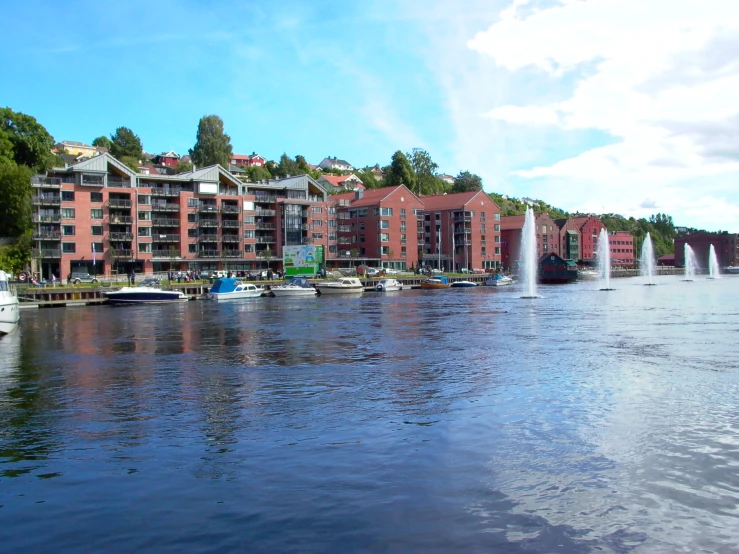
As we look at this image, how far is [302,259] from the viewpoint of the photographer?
323 ft

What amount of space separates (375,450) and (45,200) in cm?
9387

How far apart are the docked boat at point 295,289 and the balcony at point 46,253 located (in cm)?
3320

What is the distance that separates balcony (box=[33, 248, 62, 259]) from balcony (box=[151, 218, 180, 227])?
1581cm

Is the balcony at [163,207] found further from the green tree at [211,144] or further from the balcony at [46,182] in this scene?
the green tree at [211,144]

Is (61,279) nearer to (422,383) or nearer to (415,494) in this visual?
(422,383)

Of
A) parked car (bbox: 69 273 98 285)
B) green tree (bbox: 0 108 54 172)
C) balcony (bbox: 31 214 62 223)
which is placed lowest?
parked car (bbox: 69 273 98 285)

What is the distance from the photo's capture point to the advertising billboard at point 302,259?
98.0 metres

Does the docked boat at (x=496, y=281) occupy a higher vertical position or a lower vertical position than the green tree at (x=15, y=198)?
lower

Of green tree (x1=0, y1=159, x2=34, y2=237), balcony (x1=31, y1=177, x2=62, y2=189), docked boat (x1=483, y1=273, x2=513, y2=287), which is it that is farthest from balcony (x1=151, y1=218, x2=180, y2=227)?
docked boat (x1=483, y1=273, x2=513, y2=287)

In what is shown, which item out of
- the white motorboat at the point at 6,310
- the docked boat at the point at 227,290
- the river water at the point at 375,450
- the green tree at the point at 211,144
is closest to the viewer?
the river water at the point at 375,450

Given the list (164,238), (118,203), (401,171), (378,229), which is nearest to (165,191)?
(164,238)

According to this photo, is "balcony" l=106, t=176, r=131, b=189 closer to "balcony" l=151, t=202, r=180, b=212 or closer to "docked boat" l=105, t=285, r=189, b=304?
"balcony" l=151, t=202, r=180, b=212

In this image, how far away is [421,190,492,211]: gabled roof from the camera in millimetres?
147750

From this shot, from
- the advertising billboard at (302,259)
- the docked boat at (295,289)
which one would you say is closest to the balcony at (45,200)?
the advertising billboard at (302,259)
